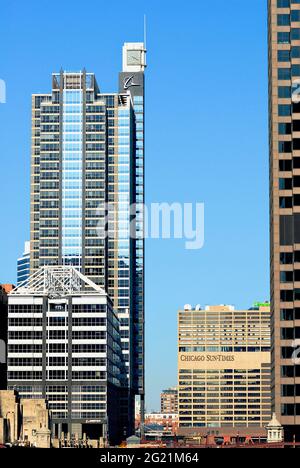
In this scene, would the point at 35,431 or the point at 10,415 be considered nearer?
the point at 35,431

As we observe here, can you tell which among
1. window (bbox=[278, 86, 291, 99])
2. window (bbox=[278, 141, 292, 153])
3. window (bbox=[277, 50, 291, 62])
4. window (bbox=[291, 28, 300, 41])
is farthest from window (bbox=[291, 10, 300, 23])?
window (bbox=[278, 141, 292, 153])

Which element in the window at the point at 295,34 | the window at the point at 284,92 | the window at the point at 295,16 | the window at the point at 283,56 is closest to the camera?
the window at the point at 284,92

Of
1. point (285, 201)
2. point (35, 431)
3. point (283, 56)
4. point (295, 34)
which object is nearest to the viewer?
point (285, 201)

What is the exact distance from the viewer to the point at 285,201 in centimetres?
16975

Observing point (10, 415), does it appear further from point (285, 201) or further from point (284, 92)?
point (284, 92)

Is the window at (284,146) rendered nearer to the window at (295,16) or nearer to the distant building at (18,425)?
the window at (295,16)

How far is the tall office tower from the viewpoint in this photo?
16212cm

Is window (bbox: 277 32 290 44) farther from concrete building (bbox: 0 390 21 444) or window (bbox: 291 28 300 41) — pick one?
concrete building (bbox: 0 390 21 444)

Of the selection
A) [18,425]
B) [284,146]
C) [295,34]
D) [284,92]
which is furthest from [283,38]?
[18,425]

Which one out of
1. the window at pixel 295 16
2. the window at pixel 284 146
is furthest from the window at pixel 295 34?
the window at pixel 284 146

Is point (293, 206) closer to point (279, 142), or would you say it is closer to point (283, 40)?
point (279, 142)

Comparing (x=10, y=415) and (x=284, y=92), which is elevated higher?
(x=284, y=92)

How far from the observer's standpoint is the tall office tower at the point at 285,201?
6383 inches
